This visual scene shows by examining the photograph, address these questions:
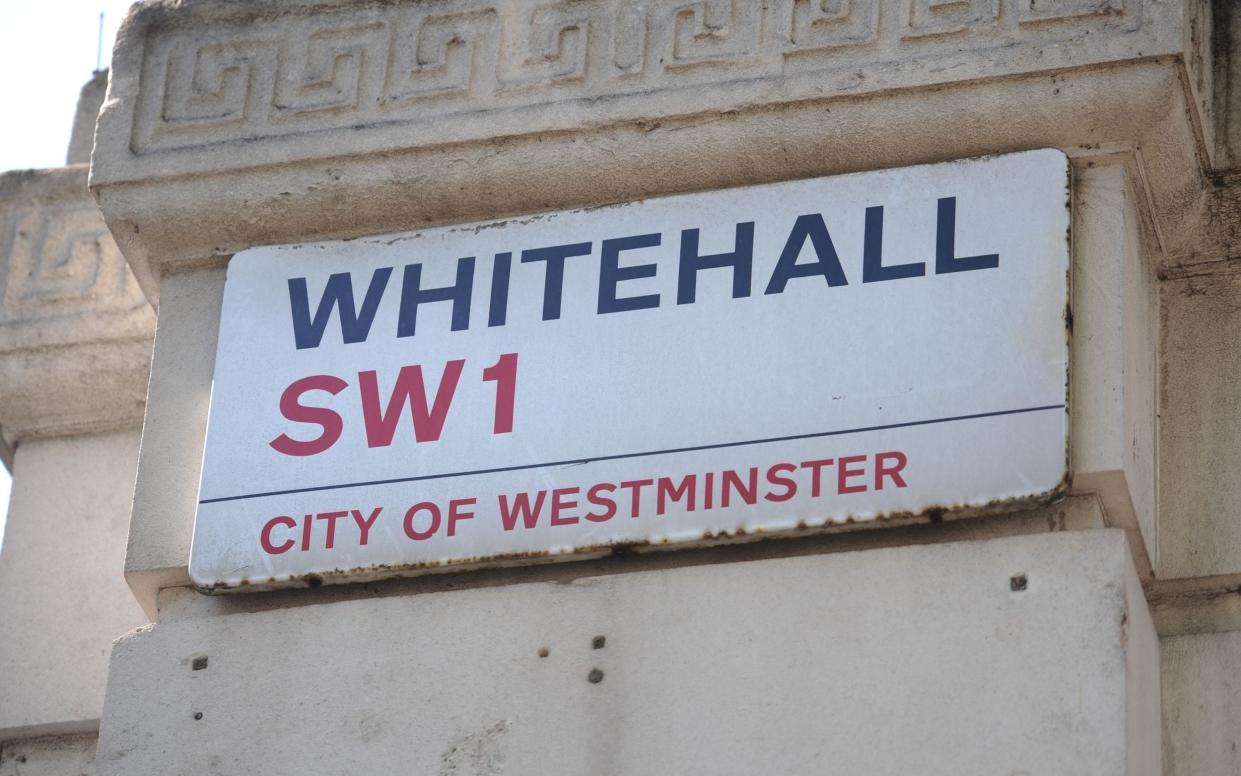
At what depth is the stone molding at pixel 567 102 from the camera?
15.0 ft

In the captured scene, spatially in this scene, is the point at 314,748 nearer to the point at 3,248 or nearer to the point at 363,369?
the point at 363,369

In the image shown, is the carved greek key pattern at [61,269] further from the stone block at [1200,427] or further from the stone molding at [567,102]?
the stone block at [1200,427]

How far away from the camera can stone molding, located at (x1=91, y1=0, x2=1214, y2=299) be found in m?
4.57

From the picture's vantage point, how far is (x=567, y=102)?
4.82m

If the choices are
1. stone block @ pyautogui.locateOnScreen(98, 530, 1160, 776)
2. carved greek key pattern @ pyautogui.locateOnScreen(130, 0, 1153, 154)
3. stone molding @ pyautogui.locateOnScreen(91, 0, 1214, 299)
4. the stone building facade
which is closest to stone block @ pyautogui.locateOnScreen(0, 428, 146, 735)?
the stone building facade

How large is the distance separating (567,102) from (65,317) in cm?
147

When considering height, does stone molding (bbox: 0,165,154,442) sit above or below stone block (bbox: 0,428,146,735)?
above

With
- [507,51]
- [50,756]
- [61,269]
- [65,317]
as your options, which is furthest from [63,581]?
[507,51]

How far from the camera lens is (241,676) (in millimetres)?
4539

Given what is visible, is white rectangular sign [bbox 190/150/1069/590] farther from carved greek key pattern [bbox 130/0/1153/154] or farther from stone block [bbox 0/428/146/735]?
stone block [bbox 0/428/146/735]

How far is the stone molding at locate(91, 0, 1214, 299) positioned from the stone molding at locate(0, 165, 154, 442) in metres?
0.44

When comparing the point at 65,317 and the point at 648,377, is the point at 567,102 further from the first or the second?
the point at 65,317

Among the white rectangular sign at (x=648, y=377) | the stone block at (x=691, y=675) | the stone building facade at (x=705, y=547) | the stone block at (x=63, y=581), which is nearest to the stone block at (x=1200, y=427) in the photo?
the stone building facade at (x=705, y=547)

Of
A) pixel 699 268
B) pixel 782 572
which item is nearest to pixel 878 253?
pixel 699 268
